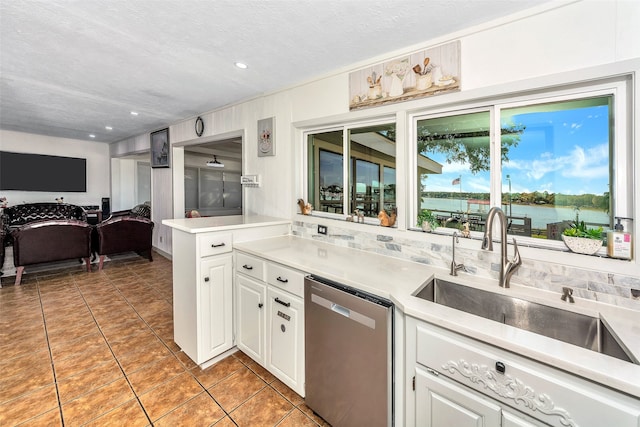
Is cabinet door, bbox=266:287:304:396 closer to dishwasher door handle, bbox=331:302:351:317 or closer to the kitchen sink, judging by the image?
dishwasher door handle, bbox=331:302:351:317

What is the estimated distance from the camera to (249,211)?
329 cm

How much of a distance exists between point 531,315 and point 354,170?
5.36ft

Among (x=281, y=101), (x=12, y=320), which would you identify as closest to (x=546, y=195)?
(x=281, y=101)

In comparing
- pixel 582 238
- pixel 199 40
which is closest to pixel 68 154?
pixel 199 40

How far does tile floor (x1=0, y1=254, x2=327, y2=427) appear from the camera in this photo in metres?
1.66

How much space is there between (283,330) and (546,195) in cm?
182

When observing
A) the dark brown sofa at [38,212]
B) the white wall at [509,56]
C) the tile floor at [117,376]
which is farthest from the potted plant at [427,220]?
the dark brown sofa at [38,212]

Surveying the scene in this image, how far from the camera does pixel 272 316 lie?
76.1 inches

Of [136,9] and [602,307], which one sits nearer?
[602,307]

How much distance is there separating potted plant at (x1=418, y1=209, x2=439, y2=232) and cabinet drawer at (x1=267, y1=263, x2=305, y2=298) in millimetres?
934

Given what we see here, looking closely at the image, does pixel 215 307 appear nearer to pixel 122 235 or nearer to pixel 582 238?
pixel 582 238

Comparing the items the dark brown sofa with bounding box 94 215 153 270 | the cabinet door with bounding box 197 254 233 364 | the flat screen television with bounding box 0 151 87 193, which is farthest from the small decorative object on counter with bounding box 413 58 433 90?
the flat screen television with bounding box 0 151 87 193

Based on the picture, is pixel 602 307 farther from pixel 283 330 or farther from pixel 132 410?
pixel 132 410

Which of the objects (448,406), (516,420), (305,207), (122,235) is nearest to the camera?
(516,420)
